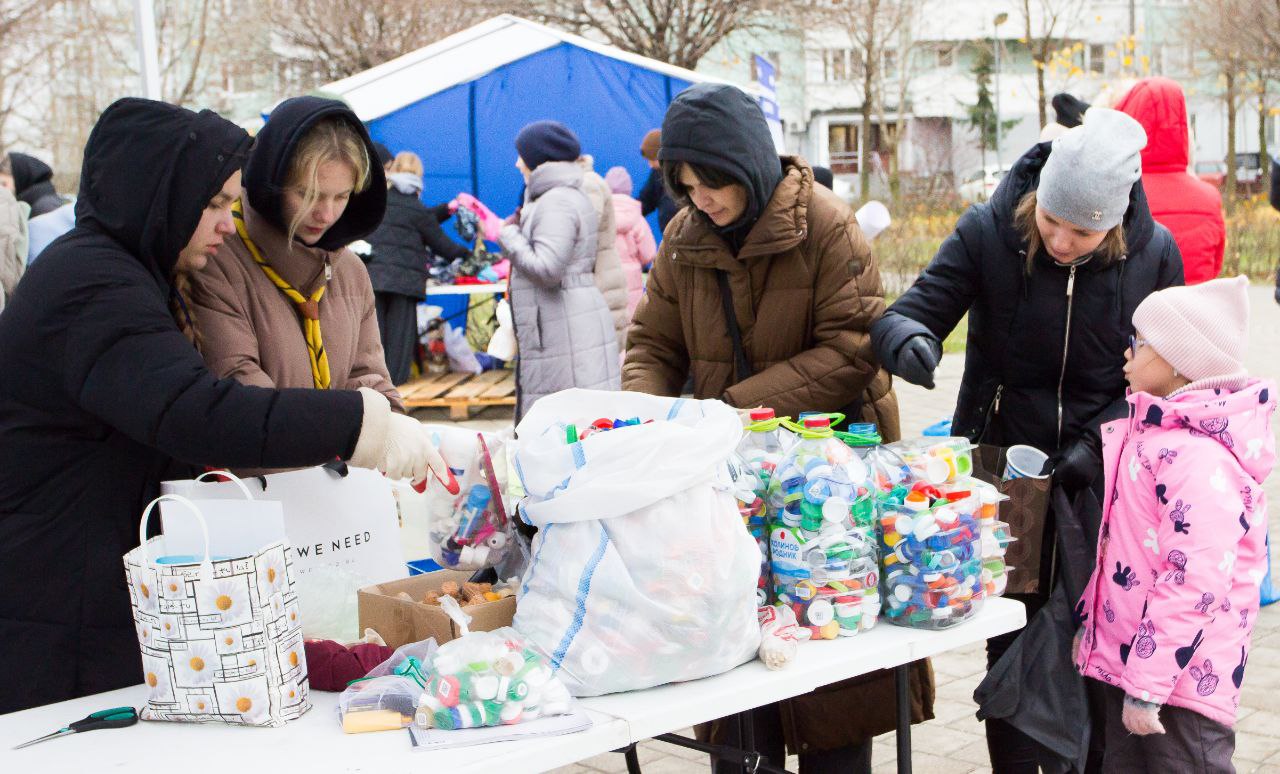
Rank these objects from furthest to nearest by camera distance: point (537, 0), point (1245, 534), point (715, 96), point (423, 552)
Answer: point (537, 0), point (423, 552), point (715, 96), point (1245, 534)

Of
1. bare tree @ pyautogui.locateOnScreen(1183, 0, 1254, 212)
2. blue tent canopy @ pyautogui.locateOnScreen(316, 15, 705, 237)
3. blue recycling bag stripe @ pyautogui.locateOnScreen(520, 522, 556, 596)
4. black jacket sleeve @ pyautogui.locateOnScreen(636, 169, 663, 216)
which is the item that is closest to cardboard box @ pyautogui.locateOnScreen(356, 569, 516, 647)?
blue recycling bag stripe @ pyautogui.locateOnScreen(520, 522, 556, 596)

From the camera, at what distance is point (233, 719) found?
1974 mm

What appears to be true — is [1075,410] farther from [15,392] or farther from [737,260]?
[15,392]

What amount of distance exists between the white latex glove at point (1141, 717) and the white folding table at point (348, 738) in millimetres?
636

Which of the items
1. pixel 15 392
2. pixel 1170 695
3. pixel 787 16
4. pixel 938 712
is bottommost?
pixel 938 712

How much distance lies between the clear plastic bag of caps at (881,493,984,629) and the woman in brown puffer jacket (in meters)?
0.62

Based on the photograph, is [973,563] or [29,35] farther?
[29,35]

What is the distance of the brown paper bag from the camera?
2807 millimetres

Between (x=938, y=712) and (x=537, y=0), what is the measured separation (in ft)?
51.5

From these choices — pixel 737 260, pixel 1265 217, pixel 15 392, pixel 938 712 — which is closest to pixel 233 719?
pixel 15 392

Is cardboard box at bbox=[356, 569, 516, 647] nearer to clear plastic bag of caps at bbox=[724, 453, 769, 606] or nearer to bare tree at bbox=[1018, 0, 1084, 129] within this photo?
clear plastic bag of caps at bbox=[724, 453, 769, 606]

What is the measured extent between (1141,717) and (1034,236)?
1.09 metres

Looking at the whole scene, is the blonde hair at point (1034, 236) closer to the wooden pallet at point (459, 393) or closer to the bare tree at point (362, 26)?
the wooden pallet at point (459, 393)

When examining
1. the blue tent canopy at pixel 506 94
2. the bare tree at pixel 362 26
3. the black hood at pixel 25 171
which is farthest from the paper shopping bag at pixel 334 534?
the bare tree at pixel 362 26
